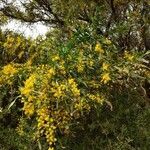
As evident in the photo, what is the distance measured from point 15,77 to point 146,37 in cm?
366

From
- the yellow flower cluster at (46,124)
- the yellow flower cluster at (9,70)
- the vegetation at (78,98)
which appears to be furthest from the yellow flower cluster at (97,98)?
the yellow flower cluster at (9,70)

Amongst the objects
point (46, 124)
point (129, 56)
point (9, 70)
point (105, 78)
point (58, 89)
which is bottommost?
point (46, 124)

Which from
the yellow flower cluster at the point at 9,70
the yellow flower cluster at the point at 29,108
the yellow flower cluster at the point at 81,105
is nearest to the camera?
the yellow flower cluster at the point at 81,105

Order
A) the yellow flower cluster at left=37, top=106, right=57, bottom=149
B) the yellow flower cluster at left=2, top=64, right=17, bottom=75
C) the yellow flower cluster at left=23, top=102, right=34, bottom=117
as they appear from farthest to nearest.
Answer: the yellow flower cluster at left=2, top=64, right=17, bottom=75 → the yellow flower cluster at left=23, top=102, right=34, bottom=117 → the yellow flower cluster at left=37, top=106, right=57, bottom=149

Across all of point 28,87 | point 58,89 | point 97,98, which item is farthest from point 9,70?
point 97,98

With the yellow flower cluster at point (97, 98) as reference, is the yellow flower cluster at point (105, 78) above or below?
above

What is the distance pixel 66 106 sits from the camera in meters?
5.61

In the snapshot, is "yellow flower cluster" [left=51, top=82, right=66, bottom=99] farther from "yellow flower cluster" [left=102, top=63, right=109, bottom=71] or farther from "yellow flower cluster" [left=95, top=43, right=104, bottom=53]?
"yellow flower cluster" [left=95, top=43, right=104, bottom=53]

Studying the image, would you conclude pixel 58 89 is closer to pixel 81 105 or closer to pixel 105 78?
pixel 81 105

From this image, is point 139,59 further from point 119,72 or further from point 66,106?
point 66,106

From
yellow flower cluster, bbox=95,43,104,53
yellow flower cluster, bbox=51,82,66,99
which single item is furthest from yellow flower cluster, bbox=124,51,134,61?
yellow flower cluster, bbox=51,82,66,99

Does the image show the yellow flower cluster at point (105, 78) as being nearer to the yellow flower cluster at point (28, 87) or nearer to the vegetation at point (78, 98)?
the vegetation at point (78, 98)

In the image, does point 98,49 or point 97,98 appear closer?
point 97,98

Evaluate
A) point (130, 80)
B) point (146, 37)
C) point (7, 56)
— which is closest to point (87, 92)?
point (130, 80)
